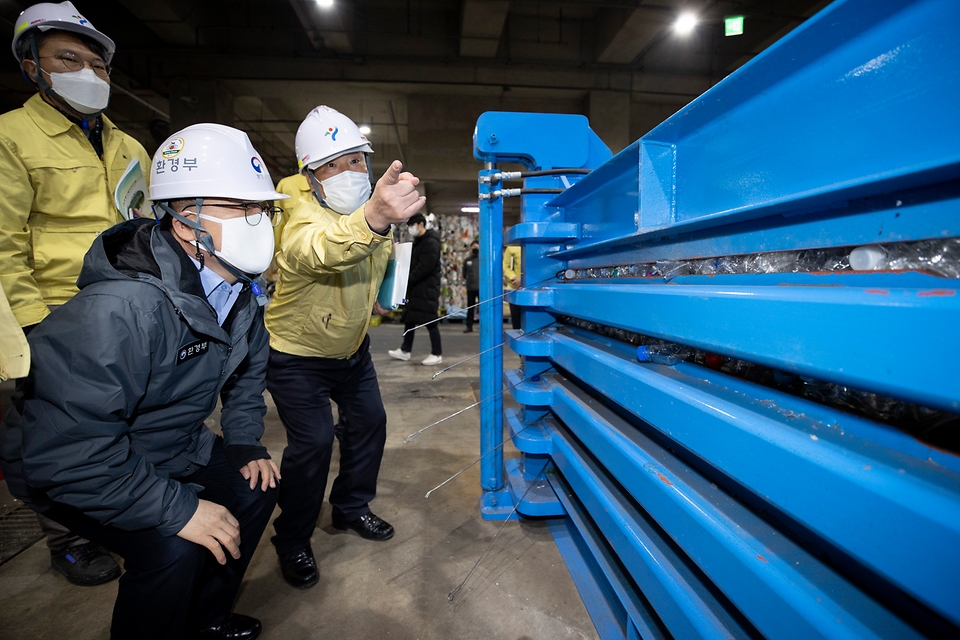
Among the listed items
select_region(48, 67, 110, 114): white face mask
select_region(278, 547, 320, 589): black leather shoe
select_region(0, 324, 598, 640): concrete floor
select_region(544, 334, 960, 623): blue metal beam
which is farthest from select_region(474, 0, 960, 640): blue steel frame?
select_region(48, 67, 110, 114): white face mask

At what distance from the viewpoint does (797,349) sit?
2.02ft

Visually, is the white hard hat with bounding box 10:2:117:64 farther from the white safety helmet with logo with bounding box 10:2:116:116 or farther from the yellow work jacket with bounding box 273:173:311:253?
the yellow work jacket with bounding box 273:173:311:253

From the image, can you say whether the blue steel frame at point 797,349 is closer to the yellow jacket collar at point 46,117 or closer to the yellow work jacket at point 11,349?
the yellow work jacket at point 11,349

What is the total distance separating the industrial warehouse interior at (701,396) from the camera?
→ 534mm

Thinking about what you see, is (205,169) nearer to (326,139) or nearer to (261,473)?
(326,139)

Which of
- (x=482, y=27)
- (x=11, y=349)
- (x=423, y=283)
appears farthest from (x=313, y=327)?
(x=482, y=27)

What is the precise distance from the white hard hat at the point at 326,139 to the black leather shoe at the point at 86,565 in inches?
65.9

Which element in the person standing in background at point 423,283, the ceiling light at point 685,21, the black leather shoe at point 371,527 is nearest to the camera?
the black leather shoe at point 371,527

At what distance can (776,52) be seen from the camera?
0.72 metres

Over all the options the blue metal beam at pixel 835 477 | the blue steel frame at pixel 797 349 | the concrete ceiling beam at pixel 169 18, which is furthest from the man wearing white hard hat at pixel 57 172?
the concrete ceiling beam at pixel 169 18

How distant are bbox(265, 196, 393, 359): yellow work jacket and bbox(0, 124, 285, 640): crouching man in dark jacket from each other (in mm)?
132

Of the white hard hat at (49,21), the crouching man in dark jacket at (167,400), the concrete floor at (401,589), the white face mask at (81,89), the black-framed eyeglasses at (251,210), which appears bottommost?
the concrete floor at (401,589)

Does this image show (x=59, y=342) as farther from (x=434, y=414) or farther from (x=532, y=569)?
(x=434, y=414)

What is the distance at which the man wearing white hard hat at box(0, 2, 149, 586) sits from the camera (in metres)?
1.55
